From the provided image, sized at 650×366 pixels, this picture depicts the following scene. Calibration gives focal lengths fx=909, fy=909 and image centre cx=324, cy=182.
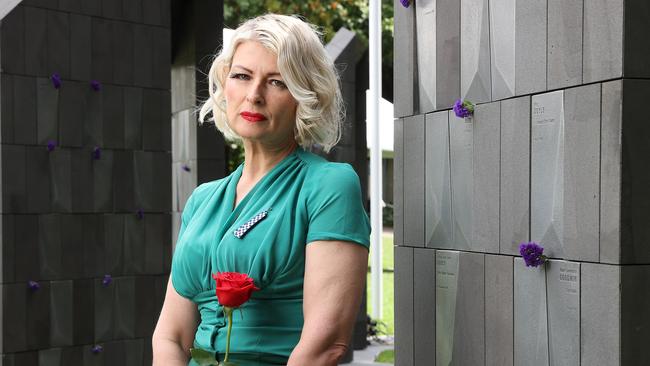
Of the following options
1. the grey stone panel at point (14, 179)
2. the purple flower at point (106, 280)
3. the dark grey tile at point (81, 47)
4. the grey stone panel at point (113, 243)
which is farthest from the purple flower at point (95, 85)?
the purple flower at point (106, 280)

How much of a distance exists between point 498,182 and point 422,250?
1.20ft

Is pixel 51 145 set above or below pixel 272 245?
above

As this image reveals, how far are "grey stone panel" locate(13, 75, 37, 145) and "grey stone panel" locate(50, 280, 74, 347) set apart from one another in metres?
0.75

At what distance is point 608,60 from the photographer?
5.37 ft

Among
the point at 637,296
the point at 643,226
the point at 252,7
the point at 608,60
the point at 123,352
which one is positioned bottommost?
the point at 123,352

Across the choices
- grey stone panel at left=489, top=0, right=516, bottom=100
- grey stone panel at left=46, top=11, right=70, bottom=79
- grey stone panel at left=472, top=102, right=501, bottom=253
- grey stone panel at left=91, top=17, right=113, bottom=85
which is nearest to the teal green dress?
grey stone panel at left=472, top=102, right=501, bottom=253

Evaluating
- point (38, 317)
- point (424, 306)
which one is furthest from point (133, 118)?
point (424, 306)

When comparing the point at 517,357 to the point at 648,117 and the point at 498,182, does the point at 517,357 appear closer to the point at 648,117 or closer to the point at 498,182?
the point at 498,182

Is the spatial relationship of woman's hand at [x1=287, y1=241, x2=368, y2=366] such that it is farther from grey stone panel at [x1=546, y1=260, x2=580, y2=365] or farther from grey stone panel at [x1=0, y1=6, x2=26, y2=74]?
grey stone panel at [x1=0, y1=6, x2=26, y2=74]

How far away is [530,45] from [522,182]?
0.93 feet

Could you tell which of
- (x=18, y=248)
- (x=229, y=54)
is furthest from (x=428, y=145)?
(x=18, y=248)

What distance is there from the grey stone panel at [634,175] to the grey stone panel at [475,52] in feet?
1.44

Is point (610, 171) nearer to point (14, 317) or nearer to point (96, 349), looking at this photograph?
point (14, 317)

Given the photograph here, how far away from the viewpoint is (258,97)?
6.53ft
